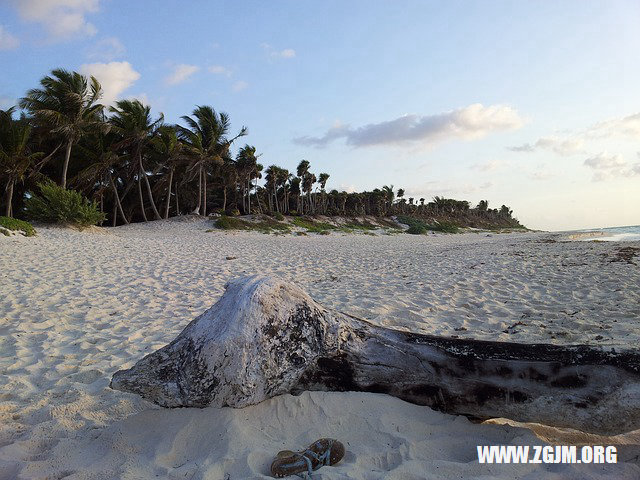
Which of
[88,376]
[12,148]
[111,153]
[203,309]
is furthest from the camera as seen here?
[111,153]

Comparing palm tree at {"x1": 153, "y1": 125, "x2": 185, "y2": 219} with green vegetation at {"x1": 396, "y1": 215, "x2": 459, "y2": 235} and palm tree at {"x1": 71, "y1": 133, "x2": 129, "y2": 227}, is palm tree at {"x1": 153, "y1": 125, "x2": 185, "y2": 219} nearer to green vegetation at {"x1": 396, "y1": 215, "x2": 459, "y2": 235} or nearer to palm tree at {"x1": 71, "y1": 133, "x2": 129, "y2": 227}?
palm tree at {"x1": 71, "y1": 133, "x2": 129, "y2": 227}

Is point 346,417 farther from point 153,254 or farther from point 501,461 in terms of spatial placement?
point 153,254

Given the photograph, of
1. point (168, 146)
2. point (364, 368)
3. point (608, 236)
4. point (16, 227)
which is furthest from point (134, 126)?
point (608, 236)

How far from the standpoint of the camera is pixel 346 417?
8.15 feet

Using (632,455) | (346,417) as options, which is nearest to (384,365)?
(346,417)

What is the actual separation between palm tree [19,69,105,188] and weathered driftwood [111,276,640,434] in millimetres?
23844

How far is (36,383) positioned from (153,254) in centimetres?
918

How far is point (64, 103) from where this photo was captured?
868 inches

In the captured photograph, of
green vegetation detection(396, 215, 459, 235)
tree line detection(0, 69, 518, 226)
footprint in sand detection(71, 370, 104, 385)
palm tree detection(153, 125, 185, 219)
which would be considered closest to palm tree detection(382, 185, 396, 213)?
green vegetation detection(396, 215, 459, 235)

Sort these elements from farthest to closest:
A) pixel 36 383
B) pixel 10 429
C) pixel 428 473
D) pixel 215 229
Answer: pixel 215 229, pixel 36 383, pixel 10 429, pixel 428 473

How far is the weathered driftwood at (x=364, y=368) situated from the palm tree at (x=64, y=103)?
78.2 ft

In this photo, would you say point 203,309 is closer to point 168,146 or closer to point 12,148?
point 12,148

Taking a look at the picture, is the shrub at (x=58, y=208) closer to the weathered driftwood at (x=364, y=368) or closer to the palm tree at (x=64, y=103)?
the palm tree at (x=64, y=103)

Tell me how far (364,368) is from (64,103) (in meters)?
25.9
